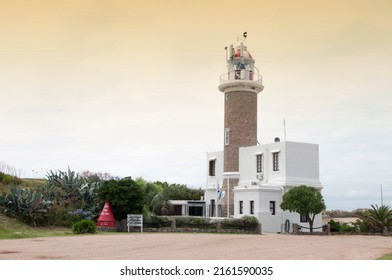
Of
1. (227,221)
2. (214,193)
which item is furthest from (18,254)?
(214,193)

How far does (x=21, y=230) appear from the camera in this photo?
21375 mm

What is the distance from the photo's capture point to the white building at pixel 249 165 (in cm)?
2931

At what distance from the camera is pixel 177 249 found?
48.4 ft

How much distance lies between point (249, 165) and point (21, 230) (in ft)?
49.9

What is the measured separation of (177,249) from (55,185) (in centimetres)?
1432

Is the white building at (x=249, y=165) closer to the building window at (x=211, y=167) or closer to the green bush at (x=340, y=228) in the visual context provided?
the building window at (x=211, y=167)

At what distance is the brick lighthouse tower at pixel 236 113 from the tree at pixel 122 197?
8570mm

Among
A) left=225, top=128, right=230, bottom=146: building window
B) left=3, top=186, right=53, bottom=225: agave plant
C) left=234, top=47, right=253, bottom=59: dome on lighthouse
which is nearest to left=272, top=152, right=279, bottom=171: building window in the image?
left=225, top=128, right=230, bottom=146: building window

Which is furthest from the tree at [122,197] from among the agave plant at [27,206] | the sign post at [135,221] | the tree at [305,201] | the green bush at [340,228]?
the green bush at [340,228]

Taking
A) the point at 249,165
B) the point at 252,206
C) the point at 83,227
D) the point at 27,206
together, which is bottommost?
the point at 83,227

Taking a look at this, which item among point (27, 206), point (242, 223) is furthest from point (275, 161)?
point (27, 206)

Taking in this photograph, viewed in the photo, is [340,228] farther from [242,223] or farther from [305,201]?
[242,223]

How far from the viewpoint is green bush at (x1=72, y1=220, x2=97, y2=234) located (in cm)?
2106
